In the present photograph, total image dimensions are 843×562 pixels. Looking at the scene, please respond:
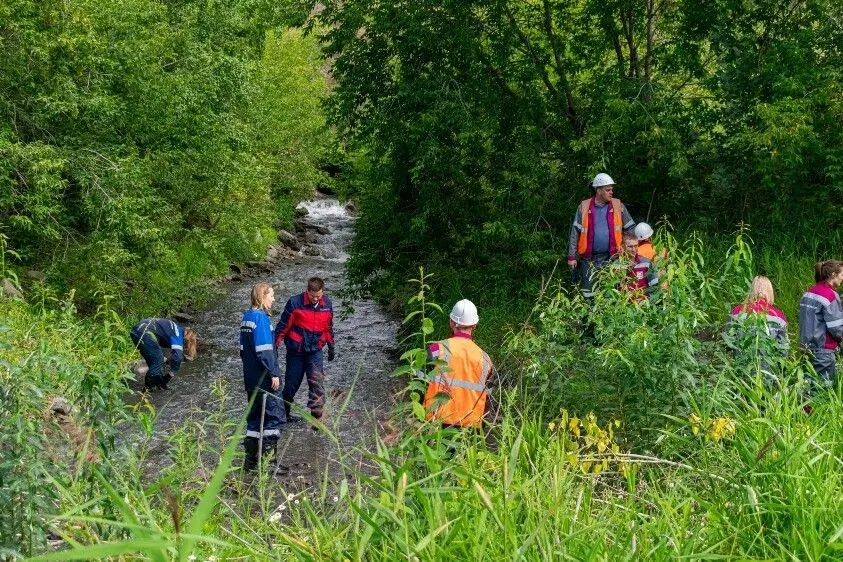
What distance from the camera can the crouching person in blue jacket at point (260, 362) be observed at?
9.00 metres

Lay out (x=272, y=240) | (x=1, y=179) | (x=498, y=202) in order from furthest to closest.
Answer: (x=272, y=240), (x=1, y=179), (x=498, y=202)

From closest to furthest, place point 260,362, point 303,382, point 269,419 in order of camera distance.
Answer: point 260,362, point 269,419, point 303,382

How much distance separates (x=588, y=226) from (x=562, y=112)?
4.39 meters

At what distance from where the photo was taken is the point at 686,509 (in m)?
3.67

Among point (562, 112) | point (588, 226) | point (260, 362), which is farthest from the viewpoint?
point (562, 112)

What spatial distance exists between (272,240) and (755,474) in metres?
28.3

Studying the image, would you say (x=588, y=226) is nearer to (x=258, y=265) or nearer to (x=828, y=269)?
(x=828, y=269)

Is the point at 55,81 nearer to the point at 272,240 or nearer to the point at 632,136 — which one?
the point at 632,136

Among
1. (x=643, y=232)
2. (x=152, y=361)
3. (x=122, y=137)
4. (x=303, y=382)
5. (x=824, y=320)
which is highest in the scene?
(x=122, y=137)

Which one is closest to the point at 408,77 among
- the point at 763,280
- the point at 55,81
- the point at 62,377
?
the point at 55,81

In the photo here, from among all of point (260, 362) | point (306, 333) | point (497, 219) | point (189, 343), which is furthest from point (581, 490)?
point (189, 343)

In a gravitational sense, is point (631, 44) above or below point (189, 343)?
above

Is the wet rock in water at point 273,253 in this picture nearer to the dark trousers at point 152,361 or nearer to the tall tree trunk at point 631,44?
→ the dark trousers at point 152,361

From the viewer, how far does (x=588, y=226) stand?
411 inches
